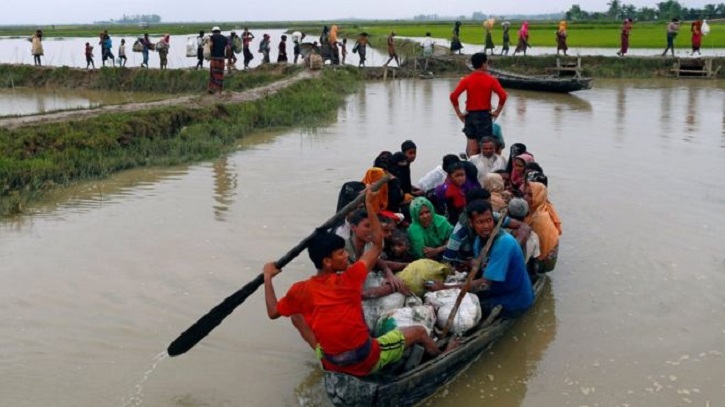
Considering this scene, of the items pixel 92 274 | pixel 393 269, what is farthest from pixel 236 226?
pixel 393 269

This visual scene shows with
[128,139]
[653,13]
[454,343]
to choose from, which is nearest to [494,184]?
[454,343]

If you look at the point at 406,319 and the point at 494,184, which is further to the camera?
the point at 494,184

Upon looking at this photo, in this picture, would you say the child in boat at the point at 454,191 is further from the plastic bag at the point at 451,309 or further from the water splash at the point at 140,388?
the water splash at the point at 140,388

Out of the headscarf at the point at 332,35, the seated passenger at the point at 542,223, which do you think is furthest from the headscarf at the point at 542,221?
the headscarf at the point at 332,35

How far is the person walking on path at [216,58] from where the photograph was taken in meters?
14.8

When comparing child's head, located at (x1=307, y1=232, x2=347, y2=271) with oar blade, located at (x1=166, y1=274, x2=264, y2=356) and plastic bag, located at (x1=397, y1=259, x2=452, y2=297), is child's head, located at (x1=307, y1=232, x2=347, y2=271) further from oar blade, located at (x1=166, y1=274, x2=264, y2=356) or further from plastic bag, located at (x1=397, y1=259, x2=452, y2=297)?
plastic bag, located at (x1=397, y1=259, x2=452, y2=297)

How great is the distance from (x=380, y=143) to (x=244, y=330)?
25.7ft

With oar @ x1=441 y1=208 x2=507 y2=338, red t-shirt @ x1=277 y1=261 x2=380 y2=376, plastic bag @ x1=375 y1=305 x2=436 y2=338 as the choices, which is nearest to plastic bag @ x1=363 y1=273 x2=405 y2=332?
plastic bag @ x1=375 y1=305 x2=436 y2=338

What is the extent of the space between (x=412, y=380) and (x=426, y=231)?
1.71 m

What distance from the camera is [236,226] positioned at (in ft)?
25.8

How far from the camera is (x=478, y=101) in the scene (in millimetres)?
8000

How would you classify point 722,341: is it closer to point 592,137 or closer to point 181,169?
point 181,169

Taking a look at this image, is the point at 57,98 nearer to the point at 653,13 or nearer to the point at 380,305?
the point at 380,305

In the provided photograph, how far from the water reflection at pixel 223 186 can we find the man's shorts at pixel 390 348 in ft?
14.5
